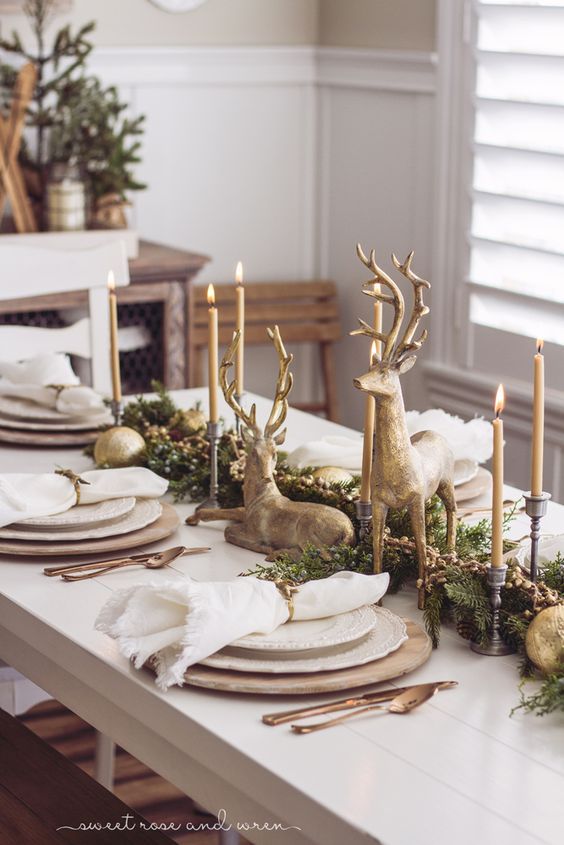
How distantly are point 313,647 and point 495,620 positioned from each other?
0.64 ft

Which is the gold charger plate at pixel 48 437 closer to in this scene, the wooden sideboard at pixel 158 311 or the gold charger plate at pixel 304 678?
the gold charger plate at pixel 304 678

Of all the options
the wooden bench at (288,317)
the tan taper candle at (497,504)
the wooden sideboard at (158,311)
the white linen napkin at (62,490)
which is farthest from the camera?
the wooden bench at (288,317)

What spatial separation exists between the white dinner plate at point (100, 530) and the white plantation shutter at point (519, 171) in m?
1.73

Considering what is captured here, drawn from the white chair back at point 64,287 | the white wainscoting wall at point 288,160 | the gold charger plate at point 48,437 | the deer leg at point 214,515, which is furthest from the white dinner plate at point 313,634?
the white wainscoting wall at point 288,160

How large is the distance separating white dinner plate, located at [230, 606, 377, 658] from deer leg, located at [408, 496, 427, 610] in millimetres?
86

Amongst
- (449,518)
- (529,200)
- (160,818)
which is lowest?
(160,818)

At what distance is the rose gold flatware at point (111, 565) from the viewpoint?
1.39 meters

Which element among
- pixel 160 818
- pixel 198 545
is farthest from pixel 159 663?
pixel 160 818

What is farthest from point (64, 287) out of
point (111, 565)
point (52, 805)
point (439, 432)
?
point (52, 805)

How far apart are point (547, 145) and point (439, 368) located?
2.35ft

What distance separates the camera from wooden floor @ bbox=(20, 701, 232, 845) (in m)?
2.35

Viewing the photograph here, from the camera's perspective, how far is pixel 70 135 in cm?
319

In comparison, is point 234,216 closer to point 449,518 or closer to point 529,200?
point 529,200

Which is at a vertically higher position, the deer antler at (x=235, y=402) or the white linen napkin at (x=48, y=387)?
the deer antler at (x=235, y=402)
